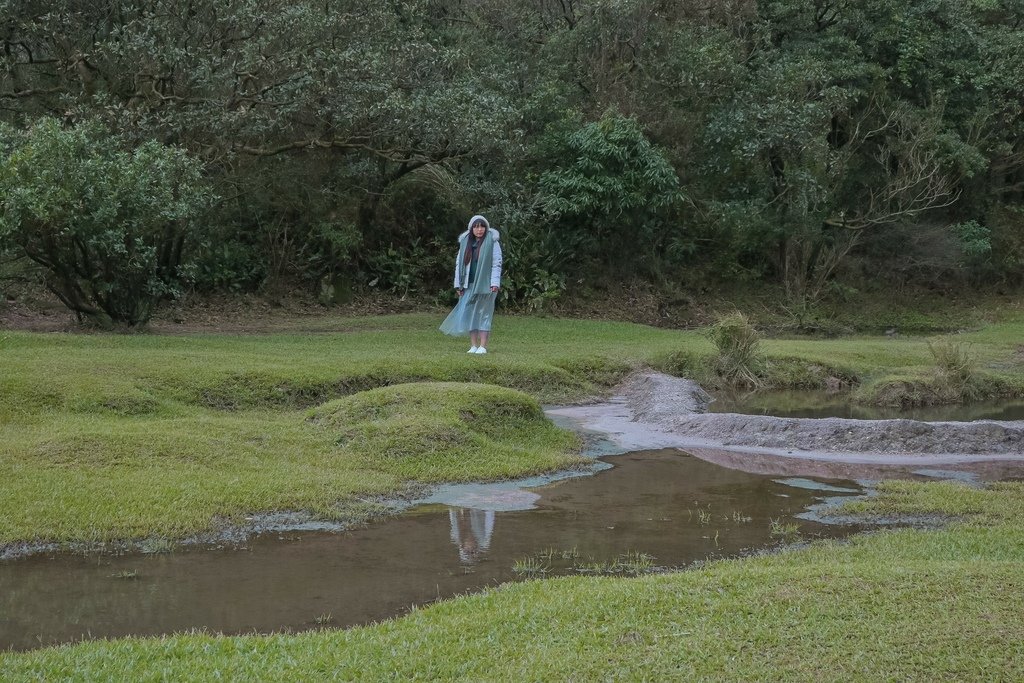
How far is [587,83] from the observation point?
85.4ft

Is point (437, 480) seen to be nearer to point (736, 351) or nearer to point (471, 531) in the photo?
point (471, 531)

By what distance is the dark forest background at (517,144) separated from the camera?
17.9 m

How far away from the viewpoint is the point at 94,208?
15273 millimetres

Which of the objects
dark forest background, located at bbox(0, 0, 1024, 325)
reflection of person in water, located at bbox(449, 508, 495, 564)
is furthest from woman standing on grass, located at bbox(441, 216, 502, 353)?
reflection of person in water, located at bbox(449, 508, 495, 564)

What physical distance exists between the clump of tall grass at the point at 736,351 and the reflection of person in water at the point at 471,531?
27.8ft

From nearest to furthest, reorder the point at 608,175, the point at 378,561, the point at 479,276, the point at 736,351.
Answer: the point at 378,561 < the point at 736,351 < the point at 479,276 < the point at 608,175

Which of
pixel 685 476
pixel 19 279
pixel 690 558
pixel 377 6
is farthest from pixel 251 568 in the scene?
pixel 377 6

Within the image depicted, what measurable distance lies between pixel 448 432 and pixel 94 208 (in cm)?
840

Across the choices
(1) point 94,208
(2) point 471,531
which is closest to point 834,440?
(2) point 471,531

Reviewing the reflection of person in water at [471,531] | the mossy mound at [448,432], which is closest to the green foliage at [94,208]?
the mossy mound at [448,432]

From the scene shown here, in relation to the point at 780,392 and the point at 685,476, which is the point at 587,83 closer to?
the point at 780,392

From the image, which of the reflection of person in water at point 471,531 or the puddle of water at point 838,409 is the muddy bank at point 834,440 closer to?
the puddle of water at point 838,409

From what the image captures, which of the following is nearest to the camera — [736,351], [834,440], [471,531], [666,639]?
[666,639]

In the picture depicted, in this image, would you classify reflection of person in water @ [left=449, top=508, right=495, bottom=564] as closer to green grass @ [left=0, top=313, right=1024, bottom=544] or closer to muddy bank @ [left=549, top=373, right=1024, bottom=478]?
green grass @ [left=0, top=313, right=1024, bottom=544]
